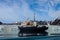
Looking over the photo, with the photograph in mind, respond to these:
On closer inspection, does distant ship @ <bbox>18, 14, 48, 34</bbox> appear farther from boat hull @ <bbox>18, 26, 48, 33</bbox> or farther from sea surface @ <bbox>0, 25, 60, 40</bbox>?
sea surface @ <bbox>0, 25, 60, 40</bbox>

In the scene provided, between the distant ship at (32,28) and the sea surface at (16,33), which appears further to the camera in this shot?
the distant ship at (32,28)

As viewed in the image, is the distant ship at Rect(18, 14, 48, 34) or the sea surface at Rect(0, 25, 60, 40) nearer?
the sea surface at Rect(0, 25, 60, 40)

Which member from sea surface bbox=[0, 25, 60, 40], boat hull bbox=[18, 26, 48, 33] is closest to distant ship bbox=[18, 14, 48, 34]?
boat hull bbox=[18, 26, 48, 33]

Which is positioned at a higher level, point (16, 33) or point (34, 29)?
point (34, 29)

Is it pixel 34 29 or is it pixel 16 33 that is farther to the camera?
pixel 16 33

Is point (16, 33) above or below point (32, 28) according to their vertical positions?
below

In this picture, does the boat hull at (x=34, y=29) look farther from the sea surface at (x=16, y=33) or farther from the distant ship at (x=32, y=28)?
A: the sea surface at (x=16, y=33)

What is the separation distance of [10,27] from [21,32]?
0.83 meters

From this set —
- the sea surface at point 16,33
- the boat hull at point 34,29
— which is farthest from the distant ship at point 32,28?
the sea surface at point 16,33

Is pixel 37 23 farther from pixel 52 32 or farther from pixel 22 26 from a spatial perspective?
pixel 52 32

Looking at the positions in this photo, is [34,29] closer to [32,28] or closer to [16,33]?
[32,28]

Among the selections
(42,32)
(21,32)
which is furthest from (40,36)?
(21,32)

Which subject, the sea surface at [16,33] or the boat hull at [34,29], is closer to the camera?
the sea surface at [16,33]

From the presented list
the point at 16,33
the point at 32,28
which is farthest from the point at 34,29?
the point at 16,33
